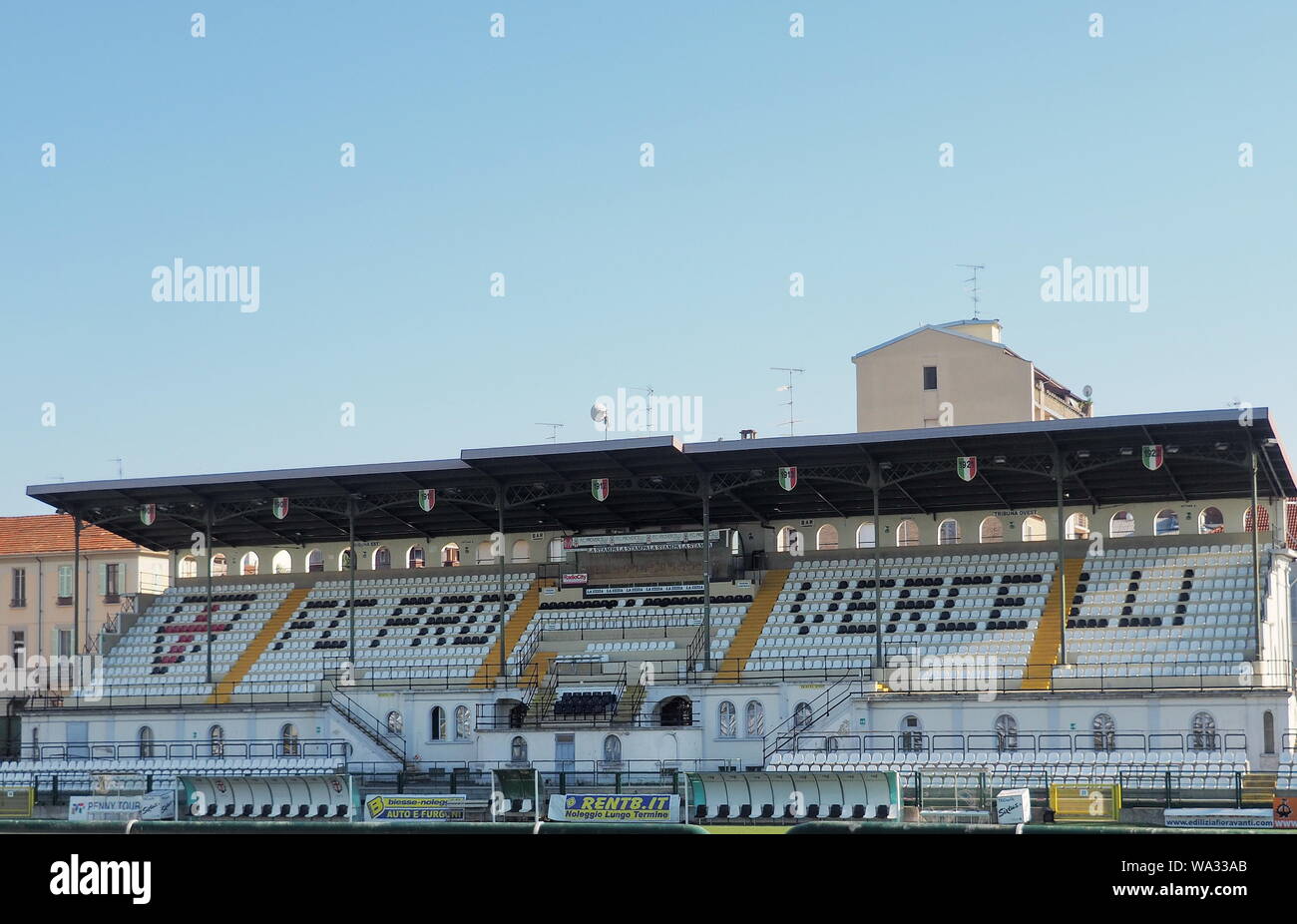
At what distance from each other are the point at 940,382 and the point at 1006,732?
38.3 metres

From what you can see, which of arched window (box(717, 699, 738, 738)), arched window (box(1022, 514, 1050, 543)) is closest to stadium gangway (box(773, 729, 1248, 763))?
arched window (box(717, 699, 738, 738))

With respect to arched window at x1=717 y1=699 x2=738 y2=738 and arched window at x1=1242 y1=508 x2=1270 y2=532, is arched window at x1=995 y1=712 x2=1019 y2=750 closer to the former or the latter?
arched window at x1=717 y1=699 x2=738 y2=738

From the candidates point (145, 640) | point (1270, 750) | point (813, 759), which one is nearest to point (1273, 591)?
point (1270, 750)

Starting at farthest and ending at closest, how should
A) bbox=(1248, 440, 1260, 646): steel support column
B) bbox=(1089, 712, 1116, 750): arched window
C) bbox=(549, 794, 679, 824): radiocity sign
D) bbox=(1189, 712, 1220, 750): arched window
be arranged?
1. bbox=(1089, 712, 1116, 750): arched window
2. bbox=(1248, 440, 1260, 646): steel support column
3. bbox=(1189, 712, 1220, 750): arched window
4. bbox=(549, 794, 679, 824): radiocity sign

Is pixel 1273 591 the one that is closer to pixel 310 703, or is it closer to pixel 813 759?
pixel 813 759

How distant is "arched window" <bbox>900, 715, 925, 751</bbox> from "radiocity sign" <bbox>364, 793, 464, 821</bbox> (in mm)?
13994

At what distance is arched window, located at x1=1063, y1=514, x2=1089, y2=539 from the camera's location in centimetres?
5597

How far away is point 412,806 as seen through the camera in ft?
131

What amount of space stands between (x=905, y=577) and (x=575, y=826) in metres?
25.4

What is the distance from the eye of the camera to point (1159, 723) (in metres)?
45.6

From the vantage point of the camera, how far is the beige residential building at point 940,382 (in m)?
82.5

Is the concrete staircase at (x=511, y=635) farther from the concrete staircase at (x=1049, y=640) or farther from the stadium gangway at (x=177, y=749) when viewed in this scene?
the concrete staircase at (x=1049, y=640)

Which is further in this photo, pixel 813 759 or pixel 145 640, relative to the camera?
pixel 145 640

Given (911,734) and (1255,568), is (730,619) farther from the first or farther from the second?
(1255,568)
